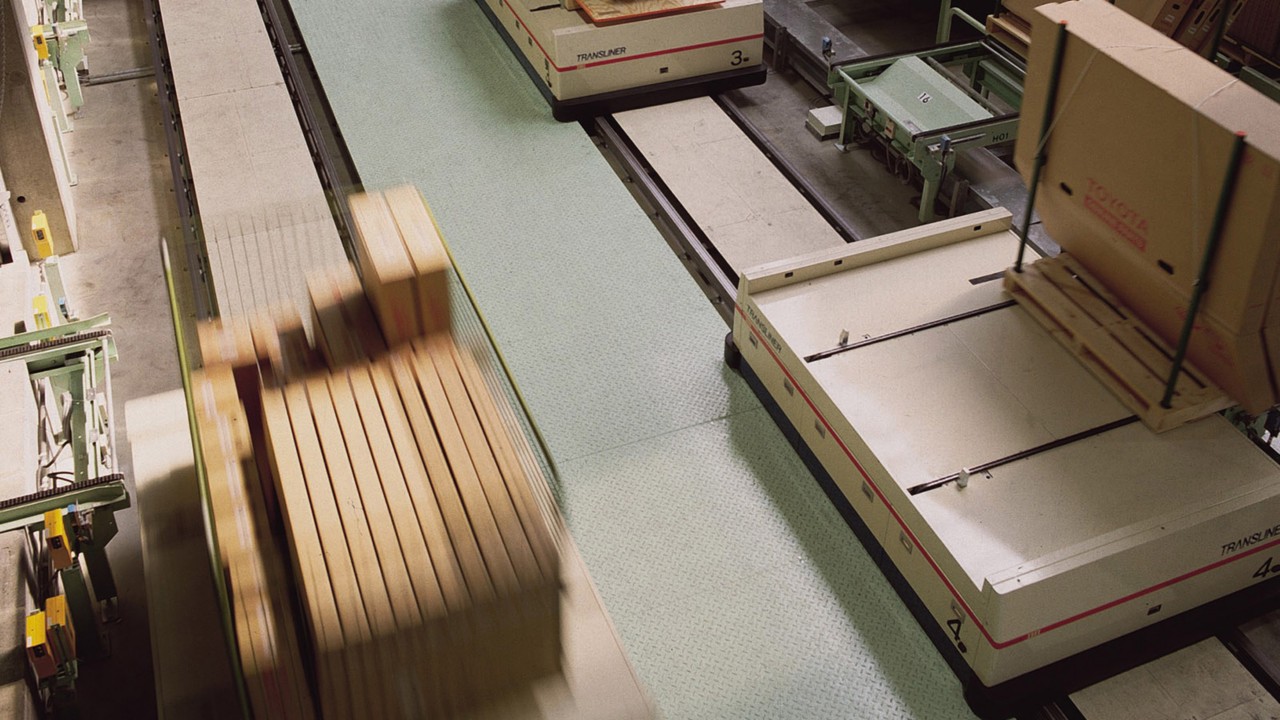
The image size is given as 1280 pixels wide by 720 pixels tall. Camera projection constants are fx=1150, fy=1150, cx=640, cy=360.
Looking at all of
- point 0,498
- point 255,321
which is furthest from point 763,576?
point 0,498

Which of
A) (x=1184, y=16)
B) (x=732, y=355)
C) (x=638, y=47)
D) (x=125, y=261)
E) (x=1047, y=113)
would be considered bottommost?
(x=125, y=261)

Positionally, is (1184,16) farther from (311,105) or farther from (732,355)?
(311,105)

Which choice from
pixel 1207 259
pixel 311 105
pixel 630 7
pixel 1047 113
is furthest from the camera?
pixel 311 105

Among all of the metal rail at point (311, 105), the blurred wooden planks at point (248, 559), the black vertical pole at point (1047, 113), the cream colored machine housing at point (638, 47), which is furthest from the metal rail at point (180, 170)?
the black vertical pole at point (1047, 113)

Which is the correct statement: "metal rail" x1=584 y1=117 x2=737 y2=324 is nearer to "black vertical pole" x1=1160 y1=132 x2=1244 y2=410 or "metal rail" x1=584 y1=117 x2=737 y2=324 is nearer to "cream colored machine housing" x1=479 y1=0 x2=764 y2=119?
"cream colored machine housing" x1=479 y1=0 x2=764 y2=119

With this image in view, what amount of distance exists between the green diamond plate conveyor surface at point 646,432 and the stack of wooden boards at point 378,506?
4.73 ft

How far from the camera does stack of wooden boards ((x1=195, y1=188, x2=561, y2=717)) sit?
2844 millimetres

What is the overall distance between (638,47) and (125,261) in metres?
3.50

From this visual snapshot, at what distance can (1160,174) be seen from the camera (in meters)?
4.32

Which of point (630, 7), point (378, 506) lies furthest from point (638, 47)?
point (378, 506)

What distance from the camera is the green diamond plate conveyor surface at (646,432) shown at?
4484 millimetres

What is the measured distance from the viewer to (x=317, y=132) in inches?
306

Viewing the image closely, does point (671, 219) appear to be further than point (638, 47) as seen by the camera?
No

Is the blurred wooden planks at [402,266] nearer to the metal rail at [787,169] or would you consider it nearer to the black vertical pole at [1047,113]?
the black vertical pole at [1047,113]
